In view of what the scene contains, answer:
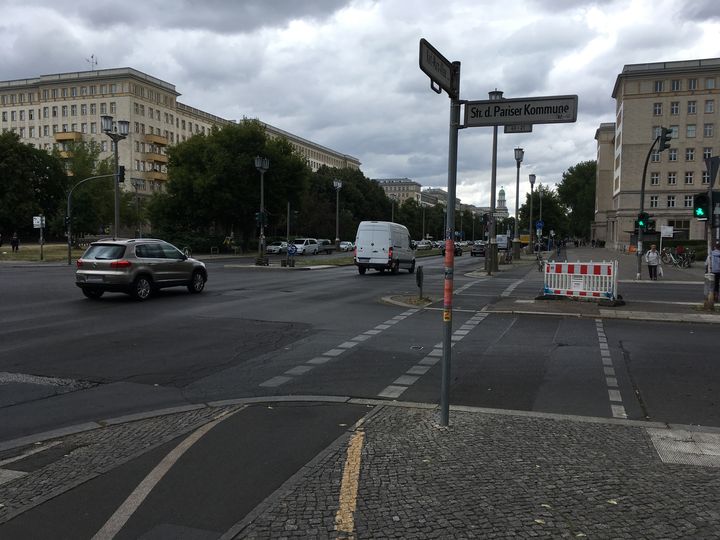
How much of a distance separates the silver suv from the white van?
508 inches

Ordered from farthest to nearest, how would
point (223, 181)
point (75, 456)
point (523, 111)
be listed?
point (223, 181) → point (523, 111) → point (75, 456)

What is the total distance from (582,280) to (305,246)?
1950 inches

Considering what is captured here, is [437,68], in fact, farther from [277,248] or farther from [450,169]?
[277,248]

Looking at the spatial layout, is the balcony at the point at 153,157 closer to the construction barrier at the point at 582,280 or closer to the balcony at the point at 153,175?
the balcony at the point at 153,175

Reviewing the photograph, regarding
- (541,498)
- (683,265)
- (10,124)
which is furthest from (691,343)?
(10,124)

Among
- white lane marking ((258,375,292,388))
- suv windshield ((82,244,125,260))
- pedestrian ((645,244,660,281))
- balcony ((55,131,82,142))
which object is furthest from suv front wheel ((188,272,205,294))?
balcony ((55,131,82,142))

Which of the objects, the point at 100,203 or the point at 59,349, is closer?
the point at 59,349

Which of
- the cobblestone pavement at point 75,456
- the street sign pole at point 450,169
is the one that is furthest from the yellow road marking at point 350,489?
the cobblestone pavement at point 75,456

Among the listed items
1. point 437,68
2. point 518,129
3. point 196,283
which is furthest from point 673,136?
point 437,68

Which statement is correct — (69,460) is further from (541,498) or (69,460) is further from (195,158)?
(195,158)

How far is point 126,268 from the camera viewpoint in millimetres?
16266

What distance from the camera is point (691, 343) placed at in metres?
10.7

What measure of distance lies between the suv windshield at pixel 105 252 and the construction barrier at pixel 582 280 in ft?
38.6

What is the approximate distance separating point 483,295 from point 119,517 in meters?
17.2
